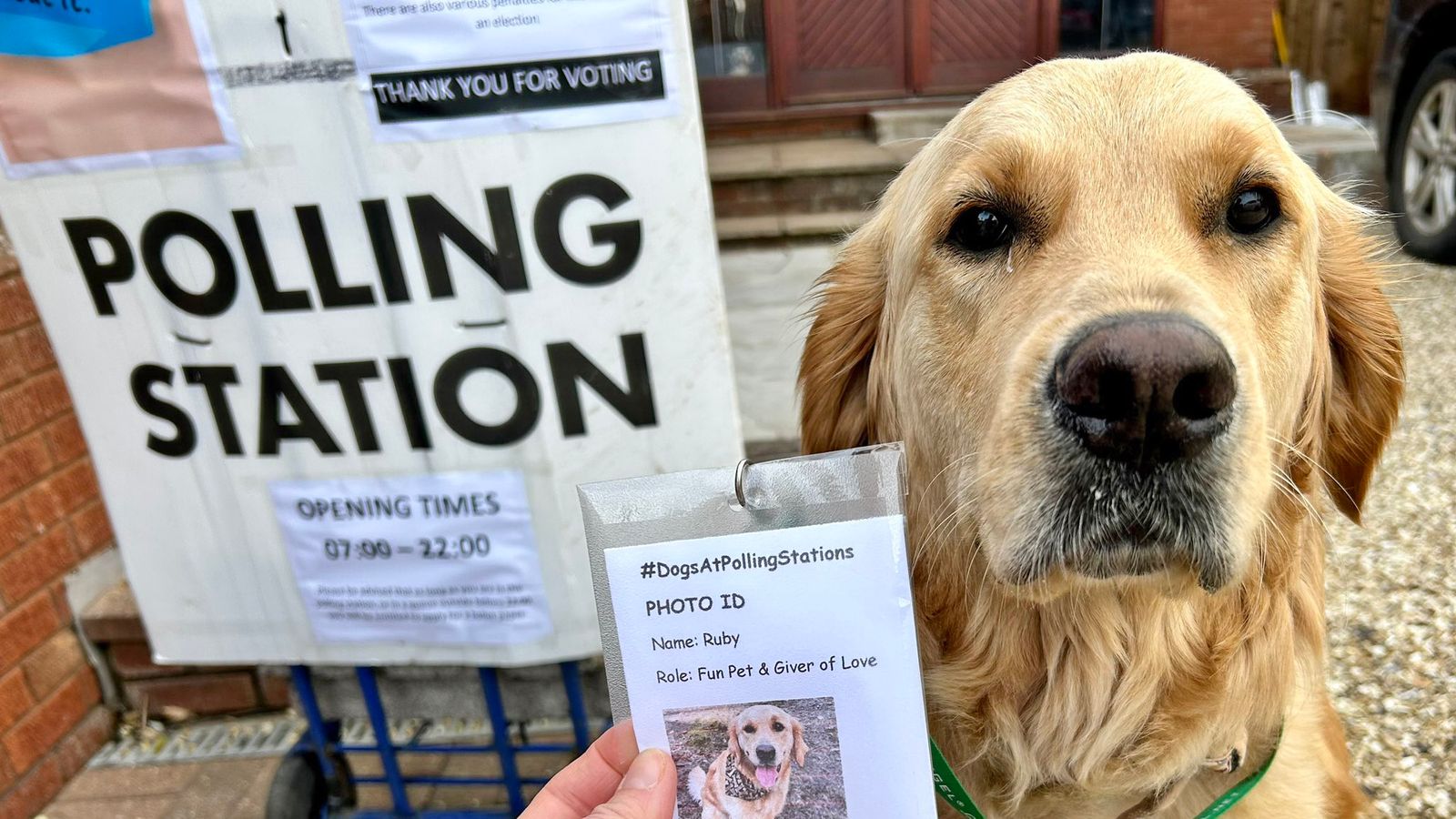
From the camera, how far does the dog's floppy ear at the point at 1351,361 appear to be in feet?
4.81

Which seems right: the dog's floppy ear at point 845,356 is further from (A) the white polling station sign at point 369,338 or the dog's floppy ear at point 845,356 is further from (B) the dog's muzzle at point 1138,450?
(B) the dog's muzzle at point 1138,450

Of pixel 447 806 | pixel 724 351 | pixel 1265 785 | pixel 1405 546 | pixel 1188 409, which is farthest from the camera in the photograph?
pixel 1405 546

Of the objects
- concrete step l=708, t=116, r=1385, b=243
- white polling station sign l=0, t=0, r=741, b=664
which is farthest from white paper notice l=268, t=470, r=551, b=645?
concrete step l=708, t=116, r=1385, b=243

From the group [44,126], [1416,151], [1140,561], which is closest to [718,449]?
[1140,561]

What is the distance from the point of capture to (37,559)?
2.62 meters

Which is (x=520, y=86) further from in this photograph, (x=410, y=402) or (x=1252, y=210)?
(x=1252, y=210)

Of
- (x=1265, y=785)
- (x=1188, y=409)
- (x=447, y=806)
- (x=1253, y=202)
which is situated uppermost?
(x=1253, y=202)

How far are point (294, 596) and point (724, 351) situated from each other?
124 centimetres

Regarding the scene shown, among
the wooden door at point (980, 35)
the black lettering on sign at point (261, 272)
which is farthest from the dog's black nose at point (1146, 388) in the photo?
the wooden door at point (980, 35)

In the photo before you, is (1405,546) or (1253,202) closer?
(1253,202)

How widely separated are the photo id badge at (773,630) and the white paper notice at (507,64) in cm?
111

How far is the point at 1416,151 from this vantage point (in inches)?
207

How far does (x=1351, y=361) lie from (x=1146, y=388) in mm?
910

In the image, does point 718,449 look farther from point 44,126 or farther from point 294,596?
point 44,126
